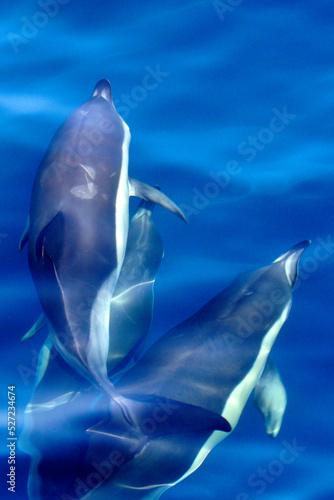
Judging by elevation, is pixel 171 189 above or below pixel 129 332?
above

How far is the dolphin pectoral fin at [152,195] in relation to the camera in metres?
5.41

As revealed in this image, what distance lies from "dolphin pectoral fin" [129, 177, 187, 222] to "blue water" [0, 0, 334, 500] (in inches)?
12.2

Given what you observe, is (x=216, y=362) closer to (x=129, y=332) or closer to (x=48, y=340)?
(x=129, y=332)

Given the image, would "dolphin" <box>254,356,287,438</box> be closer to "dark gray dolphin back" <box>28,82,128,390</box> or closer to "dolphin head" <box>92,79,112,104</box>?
"dark gray dolphin back" <box>28,82,128,390</box>

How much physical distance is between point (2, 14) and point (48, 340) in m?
5.07

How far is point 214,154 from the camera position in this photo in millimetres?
6133

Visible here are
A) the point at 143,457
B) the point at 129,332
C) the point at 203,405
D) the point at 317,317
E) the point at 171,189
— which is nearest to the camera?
the point at 143,457

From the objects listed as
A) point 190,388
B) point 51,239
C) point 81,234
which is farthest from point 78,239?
point 190,388

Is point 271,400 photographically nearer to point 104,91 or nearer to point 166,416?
point 166,416

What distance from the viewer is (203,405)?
160 inches

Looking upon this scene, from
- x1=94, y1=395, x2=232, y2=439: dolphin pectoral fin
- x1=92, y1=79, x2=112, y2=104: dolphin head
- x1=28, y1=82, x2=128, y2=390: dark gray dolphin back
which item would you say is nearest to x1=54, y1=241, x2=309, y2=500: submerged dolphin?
x1=94, y1=395, x2=232, y2=439: dolphin pectoral fin

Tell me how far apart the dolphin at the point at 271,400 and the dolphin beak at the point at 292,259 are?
948mm

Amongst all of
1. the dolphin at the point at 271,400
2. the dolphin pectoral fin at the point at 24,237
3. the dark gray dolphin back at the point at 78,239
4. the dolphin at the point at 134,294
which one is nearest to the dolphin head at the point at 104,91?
the dark gray dolphin back at the point at 78,239

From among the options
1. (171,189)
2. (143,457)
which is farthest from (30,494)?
(171,189)
